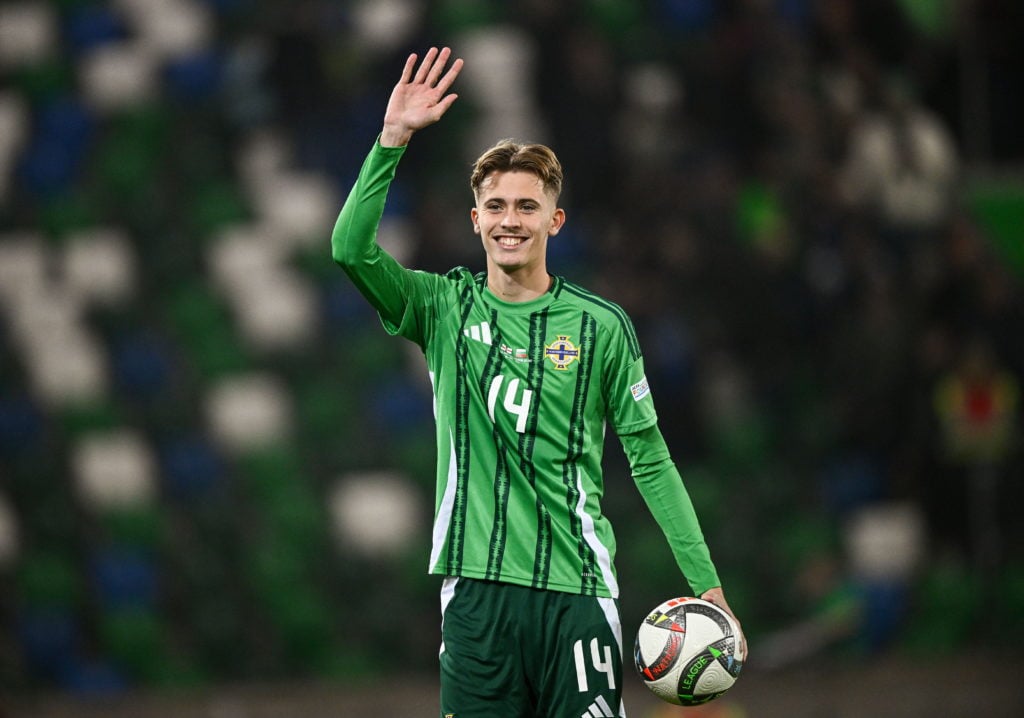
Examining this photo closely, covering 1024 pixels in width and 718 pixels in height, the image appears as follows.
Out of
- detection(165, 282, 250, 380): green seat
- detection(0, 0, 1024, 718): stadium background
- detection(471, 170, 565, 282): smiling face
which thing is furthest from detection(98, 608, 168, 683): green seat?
detection(471, 170, 565, 282): smiling face

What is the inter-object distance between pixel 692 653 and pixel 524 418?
0.66 m

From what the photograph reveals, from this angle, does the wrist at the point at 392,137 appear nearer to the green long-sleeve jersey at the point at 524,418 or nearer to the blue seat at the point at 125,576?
the green long-sleeve jersey at the point at 524,418

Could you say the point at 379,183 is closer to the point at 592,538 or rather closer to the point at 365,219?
the point at 365,219

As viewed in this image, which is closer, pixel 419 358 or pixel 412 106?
pixel 412 106

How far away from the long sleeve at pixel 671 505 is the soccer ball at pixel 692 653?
7cm

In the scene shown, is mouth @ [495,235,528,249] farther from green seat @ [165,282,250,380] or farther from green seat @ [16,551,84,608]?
green seat @ [16,551,84,608]

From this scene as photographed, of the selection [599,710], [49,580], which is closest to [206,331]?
[49,580]

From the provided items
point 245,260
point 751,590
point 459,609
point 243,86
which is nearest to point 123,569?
point 245,260

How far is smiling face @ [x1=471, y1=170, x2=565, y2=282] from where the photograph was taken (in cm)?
303

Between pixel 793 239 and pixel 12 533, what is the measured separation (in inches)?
169

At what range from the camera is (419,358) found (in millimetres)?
6715

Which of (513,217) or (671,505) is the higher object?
(513,217)

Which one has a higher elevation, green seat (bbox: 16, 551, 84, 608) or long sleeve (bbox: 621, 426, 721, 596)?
long sleeve (bbox: 621, 426, 721, 596)

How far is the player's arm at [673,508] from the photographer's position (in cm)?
306
